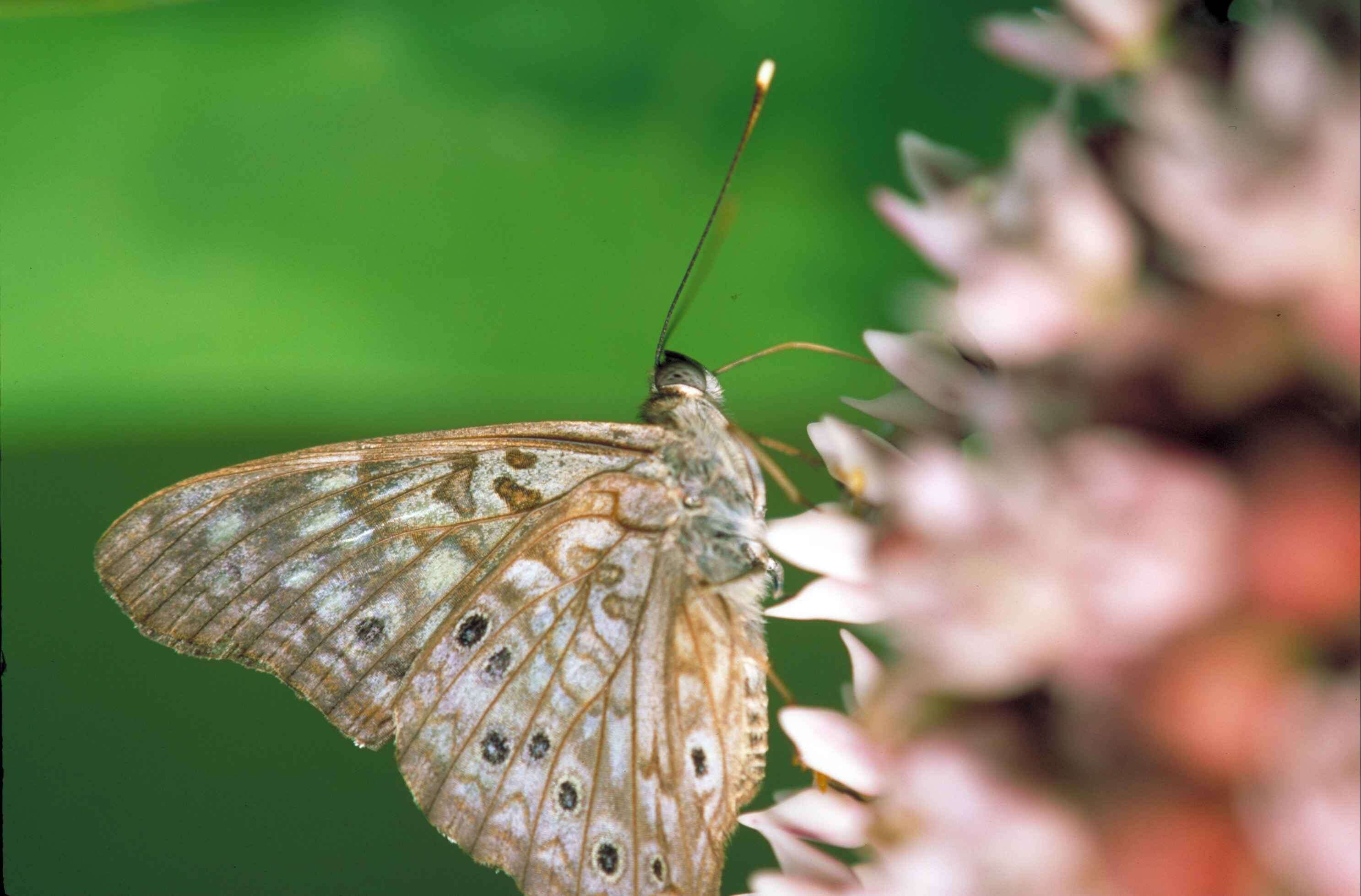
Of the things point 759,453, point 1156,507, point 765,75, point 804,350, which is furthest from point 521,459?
point 1156,507

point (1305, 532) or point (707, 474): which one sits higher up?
point (707, 474)

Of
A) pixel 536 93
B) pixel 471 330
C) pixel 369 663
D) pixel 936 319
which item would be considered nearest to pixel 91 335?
pixel 471 330

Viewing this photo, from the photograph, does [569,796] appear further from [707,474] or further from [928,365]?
[928,365]

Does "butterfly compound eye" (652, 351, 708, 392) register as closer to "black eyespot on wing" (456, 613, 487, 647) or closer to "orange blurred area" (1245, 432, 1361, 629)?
"black eyespot on wing" (456, 613, 487, 647)

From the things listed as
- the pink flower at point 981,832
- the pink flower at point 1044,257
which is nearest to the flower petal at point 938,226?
the pink flower at point 1044,257

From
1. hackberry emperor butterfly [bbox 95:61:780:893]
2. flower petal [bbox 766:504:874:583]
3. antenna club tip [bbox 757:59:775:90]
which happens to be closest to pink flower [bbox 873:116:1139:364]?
flower petal [bbox 766:504:874:583]

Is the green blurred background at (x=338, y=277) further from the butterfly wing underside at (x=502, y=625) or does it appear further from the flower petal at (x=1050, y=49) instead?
the flower petal at (x=1050, y=49)
